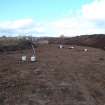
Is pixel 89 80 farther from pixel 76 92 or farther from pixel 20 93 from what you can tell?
pixel 20 93

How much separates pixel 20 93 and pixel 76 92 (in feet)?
5.78

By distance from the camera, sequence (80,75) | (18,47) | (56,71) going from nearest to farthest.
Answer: (80,75), (56,71), (18,47)

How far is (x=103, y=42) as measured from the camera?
32.3 m

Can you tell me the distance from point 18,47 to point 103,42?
1310cm

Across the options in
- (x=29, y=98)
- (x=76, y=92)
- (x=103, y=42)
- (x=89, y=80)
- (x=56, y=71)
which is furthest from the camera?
(x=103, y=42)

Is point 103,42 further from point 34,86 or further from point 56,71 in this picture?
point 34,86

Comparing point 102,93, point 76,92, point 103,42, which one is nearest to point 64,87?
point 76,92

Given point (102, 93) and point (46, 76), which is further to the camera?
point (46, 76)

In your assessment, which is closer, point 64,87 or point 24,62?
point 64,87

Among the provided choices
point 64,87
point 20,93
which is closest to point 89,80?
point 64,87

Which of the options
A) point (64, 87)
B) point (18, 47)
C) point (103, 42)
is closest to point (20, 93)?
point (64, 87)

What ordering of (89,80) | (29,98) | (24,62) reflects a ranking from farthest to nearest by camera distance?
1. (24,62)
2. (89,80)
3. (29,98)

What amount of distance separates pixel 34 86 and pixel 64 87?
3.33 ft

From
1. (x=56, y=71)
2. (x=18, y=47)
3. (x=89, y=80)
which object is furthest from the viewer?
(x=18, y=47)
